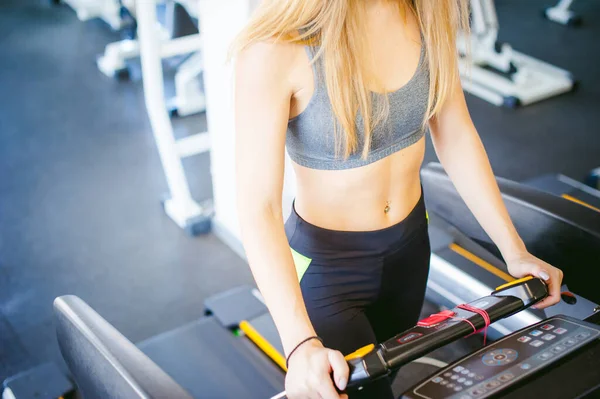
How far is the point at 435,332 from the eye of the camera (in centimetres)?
103

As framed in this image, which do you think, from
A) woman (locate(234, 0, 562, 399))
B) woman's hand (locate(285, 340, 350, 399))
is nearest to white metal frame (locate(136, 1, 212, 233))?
woman (locate(234, 0, 562, 399))

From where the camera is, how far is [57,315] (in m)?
1.36

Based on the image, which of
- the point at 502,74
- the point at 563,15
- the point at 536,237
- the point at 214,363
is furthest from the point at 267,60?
the point at 563,15

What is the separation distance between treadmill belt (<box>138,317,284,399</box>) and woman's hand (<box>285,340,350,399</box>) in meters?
0.90

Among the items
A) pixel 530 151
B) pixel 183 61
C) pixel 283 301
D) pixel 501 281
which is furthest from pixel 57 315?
pixel 183 61

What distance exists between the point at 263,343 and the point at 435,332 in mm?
1110

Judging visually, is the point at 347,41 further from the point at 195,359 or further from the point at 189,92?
the point at 189,92

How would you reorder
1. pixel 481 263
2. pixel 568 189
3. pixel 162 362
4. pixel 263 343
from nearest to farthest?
A: pixel 162 362 < pixel 263 343 < pixel 481 263 < pixel 568 189

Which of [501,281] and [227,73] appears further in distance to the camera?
[227,73]

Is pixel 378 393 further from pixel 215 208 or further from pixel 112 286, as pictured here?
pixel 215 208

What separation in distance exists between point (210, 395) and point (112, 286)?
39.6 inches

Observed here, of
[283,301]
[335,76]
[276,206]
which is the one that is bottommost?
[283,301]

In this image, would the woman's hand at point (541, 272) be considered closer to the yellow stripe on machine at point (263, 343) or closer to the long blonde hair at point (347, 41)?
the long blonde hair at point (347, 41)

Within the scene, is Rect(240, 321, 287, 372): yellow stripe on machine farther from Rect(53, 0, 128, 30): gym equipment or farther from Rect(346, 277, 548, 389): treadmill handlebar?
Rect(53, 0, 128, 30): gym equipment
